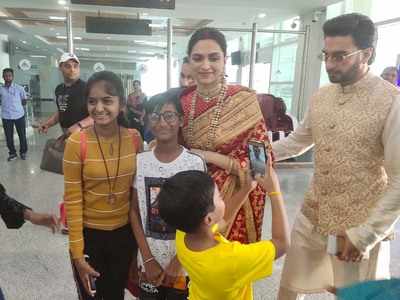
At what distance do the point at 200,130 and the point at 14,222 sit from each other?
0.75m

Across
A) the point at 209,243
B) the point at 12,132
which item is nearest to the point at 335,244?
the point at 209,243

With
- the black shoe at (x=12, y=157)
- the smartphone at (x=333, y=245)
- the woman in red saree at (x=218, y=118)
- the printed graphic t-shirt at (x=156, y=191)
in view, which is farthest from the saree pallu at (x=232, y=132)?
the black shoe at (x=12, y=157)

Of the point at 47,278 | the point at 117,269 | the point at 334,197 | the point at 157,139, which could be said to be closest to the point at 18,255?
the point at 47,278

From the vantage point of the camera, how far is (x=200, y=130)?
134 cm

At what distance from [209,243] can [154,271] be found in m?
0.37

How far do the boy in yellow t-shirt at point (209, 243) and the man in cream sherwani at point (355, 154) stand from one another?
1.22 ft

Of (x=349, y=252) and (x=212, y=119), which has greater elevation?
(x=212, y=119)

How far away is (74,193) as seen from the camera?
1.28 m

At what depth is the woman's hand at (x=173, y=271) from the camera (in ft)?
4.22

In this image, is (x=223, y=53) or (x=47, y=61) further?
(x=47, y=61)

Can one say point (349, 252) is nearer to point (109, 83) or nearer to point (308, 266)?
point (308, 266)

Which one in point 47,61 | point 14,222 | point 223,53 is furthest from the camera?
point 47,61

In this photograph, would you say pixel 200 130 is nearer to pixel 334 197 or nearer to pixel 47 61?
pixel 334 197

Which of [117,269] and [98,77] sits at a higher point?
[98,77]
